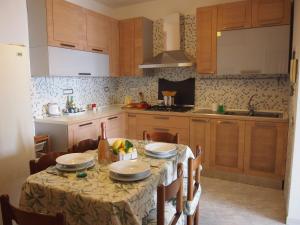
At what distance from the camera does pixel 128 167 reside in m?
1.49

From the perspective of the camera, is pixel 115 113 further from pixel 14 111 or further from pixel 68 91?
pixel 14 111

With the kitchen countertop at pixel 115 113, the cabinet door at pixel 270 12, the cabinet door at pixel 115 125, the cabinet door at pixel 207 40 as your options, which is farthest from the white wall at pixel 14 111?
the cabinet door at pixel 270 12

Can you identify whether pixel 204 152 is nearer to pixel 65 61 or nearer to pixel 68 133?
pixel 68 133

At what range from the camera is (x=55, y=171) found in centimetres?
150

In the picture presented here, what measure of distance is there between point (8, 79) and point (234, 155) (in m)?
2.61

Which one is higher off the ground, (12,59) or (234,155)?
(12,59)

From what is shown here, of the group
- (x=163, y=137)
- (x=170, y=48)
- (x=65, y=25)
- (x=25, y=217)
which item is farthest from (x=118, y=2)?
(x=25, y=217)

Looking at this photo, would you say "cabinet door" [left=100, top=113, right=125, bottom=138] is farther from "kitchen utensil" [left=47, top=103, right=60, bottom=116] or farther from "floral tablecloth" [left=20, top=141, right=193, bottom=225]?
"floral tablecloth" [left=20, top=141, right=193, bottom=225]

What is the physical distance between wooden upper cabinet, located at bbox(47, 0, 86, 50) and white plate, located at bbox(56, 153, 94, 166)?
5.32 feet

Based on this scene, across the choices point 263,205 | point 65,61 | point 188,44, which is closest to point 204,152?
point 263,205

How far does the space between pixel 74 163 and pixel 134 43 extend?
2.70 meters

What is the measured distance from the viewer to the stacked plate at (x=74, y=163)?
150cm

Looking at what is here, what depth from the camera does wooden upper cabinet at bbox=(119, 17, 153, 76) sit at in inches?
148

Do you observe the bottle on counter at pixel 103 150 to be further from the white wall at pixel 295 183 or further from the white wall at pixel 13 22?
the white wall at pixel 295 183
